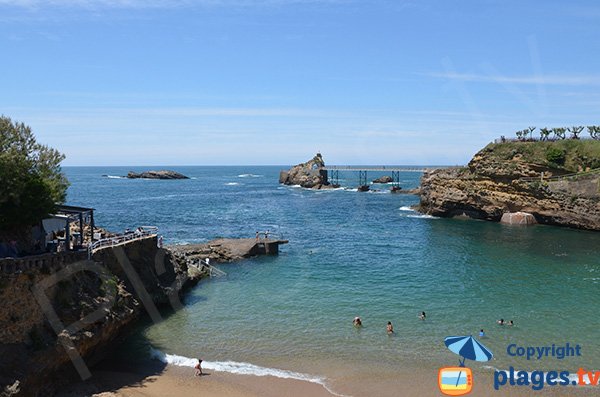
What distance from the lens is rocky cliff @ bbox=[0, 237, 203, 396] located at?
64.1 feet

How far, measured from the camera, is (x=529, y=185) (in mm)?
69062

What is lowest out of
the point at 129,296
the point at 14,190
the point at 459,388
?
the point at 459,388

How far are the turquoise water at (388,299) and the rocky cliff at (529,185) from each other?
148 inches

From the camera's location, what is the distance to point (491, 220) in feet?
249

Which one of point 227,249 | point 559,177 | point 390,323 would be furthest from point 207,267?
point 559,177

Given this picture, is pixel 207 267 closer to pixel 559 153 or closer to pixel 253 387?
pixel 253 387

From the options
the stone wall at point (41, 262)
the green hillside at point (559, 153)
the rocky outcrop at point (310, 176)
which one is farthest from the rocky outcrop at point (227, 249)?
the rocky outcrop at point (310, 176)

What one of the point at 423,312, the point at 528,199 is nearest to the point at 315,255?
the point at 423,312

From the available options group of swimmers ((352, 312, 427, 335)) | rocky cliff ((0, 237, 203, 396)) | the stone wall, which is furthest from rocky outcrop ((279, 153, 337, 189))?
the stone wall

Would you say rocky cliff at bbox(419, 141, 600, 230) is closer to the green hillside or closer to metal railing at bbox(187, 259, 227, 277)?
the green hillside

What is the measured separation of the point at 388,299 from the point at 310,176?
120 m

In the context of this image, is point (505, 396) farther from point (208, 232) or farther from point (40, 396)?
point (208, 232)

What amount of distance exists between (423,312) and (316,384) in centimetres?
1115

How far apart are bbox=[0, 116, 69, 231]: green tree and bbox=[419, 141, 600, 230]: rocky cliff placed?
63.8 meters
